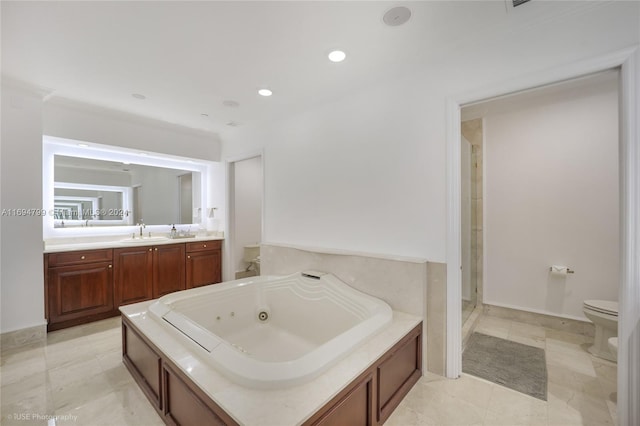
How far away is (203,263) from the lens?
13.0 ft

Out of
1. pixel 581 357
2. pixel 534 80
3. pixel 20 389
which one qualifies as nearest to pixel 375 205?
pixel 534 80

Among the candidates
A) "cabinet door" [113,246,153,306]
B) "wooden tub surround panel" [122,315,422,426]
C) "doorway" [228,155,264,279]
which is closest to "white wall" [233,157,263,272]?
"doorway" [228,155,264,279]

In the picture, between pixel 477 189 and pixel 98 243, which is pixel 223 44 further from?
pixel 477 189

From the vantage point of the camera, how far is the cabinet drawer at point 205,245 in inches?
151

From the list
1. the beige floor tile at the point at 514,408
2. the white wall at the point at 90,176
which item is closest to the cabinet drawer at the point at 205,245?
the white wall at the point at 90,176

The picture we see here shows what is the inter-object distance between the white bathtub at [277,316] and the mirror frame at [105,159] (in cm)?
223

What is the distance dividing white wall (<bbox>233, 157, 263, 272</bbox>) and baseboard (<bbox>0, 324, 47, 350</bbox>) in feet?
7.61

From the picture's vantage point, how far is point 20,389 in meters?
1.83

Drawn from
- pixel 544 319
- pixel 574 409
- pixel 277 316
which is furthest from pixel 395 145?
pixel 544 319

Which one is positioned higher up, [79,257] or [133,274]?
[79,257]

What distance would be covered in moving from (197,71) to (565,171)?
149 inches

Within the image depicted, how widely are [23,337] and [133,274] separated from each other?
3.34 ft

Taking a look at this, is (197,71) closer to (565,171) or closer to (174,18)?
(174,18)

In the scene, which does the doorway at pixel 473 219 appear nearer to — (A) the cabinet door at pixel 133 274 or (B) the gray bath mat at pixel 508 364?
(B) the gray bath mat at pixel 508 364
